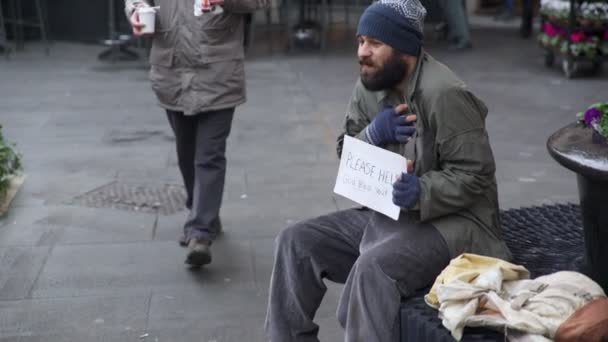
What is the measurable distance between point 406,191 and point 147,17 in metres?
2.26

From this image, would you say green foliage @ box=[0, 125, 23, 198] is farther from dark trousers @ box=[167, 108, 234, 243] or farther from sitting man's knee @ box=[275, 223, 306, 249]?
sitting man's knee @ box=[275, 223, 306, 249]

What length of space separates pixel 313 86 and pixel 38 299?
5.81 meters

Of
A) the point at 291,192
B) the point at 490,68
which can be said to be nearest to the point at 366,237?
the point at 291,192

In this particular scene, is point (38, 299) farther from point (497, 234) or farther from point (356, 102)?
point (497, 234)

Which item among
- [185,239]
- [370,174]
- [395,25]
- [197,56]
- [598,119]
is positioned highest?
[395,25]

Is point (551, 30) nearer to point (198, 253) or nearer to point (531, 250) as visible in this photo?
point (198, 253)

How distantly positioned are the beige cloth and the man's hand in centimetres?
31

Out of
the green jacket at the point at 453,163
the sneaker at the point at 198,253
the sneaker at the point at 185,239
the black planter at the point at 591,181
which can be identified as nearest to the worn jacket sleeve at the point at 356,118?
the green jacket at the point at 453,163

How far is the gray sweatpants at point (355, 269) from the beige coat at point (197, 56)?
1.59m

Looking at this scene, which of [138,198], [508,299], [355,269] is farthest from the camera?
[138,198]

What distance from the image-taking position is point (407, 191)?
3186 mm

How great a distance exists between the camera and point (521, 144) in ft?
24.4

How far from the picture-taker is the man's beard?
11.1 feet

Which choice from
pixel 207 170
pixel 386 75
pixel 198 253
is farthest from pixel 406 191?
pixel 207 170
